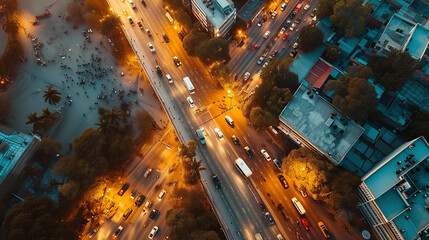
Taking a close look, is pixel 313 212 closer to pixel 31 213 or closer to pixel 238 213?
pixel 238 213

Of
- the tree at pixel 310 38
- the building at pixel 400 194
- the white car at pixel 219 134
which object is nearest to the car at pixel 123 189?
the white car at pixel 219 134

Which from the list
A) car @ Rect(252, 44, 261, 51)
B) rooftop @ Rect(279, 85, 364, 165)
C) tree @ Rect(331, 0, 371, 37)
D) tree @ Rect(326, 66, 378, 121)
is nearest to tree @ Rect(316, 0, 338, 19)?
tree @ Rect(331, 0, 371, 37)

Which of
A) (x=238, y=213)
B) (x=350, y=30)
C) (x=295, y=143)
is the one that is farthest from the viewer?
(x=350, y=30)

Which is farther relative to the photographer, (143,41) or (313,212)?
(143,41)

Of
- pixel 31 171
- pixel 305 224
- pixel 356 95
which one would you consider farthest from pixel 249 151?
pixel 31 171

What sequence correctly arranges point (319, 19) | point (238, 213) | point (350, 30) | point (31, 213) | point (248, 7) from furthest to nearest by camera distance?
point (248, 7)
point (319, 19)
point (350, 30)
point (238, 213)
point (31, 213)

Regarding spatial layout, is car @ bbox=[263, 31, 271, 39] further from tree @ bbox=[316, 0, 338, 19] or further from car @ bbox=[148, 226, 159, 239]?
car @ bbox=[148, 226, 159, 239]

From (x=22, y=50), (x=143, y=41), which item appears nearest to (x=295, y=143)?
(x=143, y=41)

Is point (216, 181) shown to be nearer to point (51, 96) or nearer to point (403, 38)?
point (51, 96)
